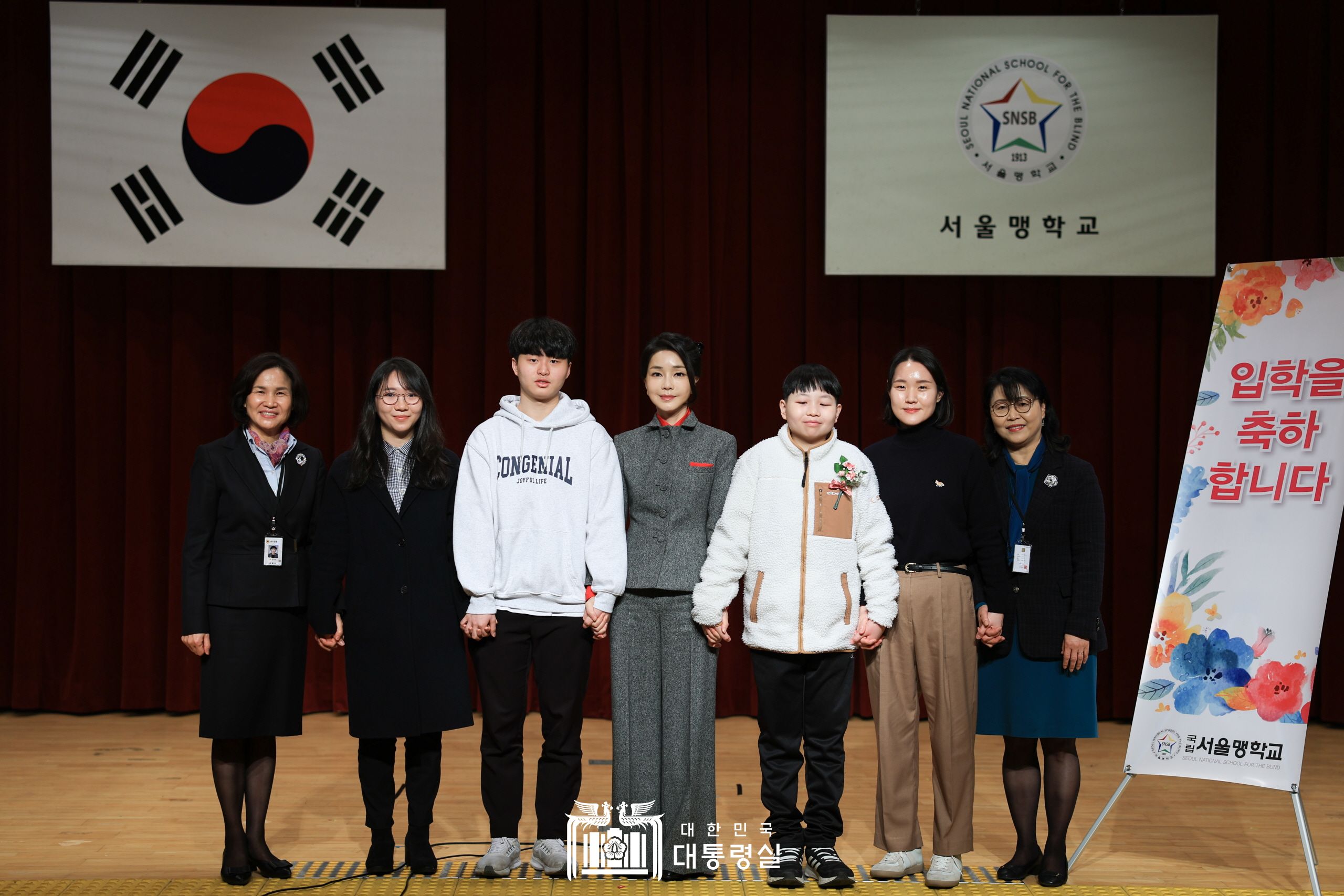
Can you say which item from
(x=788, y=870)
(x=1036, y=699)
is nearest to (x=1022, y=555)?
(x=1036, y=699)

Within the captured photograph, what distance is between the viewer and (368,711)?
2674mm

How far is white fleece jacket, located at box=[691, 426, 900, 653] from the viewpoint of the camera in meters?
2.64

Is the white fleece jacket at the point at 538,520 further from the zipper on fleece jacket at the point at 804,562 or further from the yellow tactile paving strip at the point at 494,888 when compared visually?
the yellow tactile paving strip at the point at 494,888

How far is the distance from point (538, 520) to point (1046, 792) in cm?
153

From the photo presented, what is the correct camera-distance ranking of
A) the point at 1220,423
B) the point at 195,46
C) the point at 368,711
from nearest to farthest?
the point at 368,711 < the point at 1220,423 < the point at 195,46

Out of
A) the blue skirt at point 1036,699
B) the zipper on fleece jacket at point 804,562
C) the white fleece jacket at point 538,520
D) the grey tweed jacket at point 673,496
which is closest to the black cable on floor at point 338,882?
the white fleece jacket at point 538,520

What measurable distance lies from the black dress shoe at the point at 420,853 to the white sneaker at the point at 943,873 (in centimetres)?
129

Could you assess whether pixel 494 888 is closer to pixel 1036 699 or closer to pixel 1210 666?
pixel 1036 699

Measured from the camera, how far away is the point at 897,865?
2.71m

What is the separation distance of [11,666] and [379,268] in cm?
249

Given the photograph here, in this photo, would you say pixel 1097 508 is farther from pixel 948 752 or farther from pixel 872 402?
pixel 872 402

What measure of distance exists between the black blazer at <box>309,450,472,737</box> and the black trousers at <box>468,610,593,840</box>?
10 centimetres

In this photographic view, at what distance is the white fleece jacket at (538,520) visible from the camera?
2.68 metres

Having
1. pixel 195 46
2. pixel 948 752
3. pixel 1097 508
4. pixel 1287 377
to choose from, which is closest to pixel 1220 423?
pixel 1287 377
